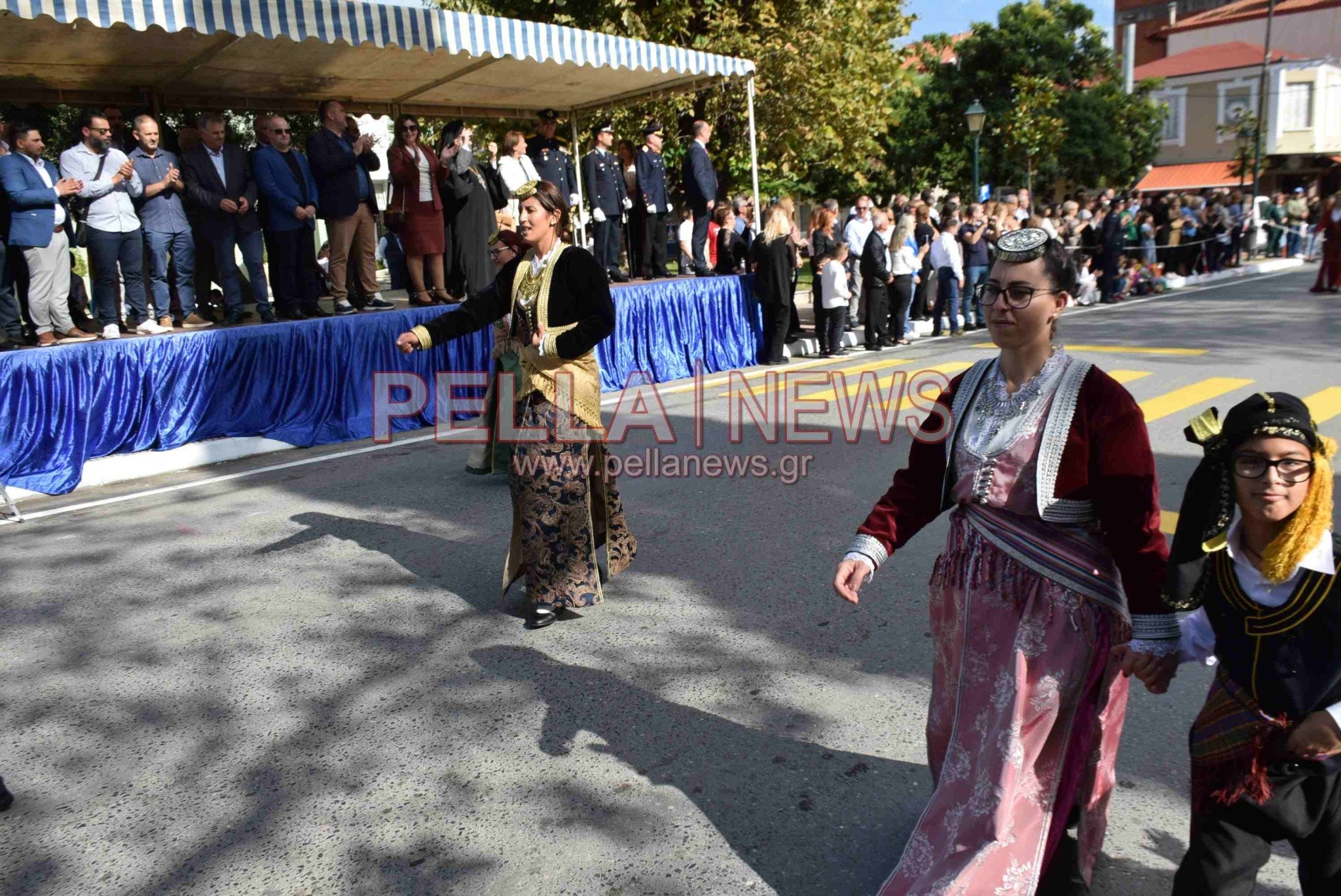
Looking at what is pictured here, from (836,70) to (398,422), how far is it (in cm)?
1155

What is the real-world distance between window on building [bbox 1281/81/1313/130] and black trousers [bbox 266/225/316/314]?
49379 millimetres

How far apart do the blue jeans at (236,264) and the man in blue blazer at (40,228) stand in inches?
51.0

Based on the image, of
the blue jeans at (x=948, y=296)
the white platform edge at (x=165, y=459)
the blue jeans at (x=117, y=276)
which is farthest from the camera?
the blue jeans at (x=948, y=296)

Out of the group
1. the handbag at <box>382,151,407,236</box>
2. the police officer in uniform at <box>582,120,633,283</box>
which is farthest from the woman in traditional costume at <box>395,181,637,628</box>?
the police officer in uniform at <box>582,120,633,283</box>

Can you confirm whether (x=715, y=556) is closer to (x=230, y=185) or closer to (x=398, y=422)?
(x=398, y=422)

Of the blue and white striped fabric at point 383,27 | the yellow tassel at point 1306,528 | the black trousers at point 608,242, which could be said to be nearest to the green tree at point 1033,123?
the blue and white striped fabric at point 383,27

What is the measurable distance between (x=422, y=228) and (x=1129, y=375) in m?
7.59

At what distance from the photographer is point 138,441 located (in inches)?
337

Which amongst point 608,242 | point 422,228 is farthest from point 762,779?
point 608,242

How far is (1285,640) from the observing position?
7.11ft

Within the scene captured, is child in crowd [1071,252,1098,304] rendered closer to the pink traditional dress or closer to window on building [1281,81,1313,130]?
the pink traditional dress

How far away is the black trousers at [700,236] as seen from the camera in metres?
14.3

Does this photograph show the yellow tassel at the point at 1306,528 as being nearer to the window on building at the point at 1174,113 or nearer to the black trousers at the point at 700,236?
the black trousers at the point at 700,236

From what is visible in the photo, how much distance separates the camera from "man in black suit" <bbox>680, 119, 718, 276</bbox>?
45.7 ft
